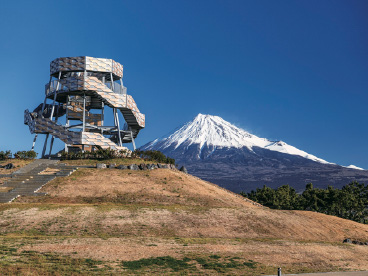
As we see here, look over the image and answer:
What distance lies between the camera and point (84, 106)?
80.0 meters

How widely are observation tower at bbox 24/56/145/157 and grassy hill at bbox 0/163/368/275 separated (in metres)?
20.8

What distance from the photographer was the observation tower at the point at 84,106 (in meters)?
77.8

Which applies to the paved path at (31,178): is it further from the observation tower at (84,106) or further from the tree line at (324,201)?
the tree line at (324,201)

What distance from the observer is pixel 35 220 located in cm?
4003

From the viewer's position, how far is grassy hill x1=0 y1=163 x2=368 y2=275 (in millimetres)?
26500

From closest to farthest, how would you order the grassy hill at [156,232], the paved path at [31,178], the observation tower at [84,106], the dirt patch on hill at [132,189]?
the grassy hill at [156,232], the dirt patch on hill at [132,189], the paved path at [31,178], the observation tower at [84,106]

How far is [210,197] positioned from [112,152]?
22.1m

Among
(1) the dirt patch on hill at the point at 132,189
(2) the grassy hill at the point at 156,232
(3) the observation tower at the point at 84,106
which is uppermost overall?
(3) the observation tower at the point at 84,106

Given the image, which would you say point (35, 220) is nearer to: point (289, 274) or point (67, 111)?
point (289, 274)

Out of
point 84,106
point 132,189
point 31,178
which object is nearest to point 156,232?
point 132,189

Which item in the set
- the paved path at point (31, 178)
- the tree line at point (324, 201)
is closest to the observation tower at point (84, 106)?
the paved path at point (31, 178)

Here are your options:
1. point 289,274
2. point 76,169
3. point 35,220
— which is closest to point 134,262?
point 289,274

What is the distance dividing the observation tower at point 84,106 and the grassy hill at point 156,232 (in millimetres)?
20827

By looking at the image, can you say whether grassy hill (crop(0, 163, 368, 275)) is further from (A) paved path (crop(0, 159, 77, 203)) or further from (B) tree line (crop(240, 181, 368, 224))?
(B) tree line (crop(240, 181, 368, 224))
